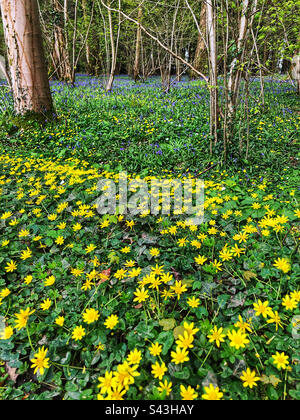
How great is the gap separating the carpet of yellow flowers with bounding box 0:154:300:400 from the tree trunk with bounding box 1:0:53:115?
2.86 metres

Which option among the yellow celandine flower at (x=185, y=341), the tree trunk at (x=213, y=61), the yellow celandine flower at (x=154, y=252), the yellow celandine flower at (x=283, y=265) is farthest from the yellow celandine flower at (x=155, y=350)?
the tree trunk at (x=213, y=61)

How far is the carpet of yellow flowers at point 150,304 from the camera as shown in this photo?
1.21m

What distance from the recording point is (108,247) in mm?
2113

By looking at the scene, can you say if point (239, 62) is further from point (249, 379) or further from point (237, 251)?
point (249, 379)

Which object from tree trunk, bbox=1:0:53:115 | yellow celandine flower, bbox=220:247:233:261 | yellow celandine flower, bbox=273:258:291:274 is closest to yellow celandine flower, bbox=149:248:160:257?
yellow celandine flower, bbox=220:247:233:261

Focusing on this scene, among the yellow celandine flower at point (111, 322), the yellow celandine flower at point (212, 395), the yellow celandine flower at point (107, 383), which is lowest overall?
the yellow celandine flower at point (107, 383)

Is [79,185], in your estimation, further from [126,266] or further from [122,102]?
[122,102]

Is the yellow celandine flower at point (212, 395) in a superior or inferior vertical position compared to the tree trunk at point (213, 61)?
inferior

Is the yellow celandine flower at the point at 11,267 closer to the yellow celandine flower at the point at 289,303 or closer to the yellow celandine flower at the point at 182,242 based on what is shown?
the yellow celandine flower at the point at 182,242

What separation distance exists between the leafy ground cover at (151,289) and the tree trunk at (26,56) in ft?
5.44

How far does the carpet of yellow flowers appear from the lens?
1206 millimetres
